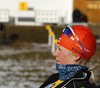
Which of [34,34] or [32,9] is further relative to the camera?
[32,9]

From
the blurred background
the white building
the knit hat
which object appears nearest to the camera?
the knit hat

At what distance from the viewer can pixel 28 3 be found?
2250cm

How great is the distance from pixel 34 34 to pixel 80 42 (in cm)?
1584

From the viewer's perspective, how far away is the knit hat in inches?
97.8

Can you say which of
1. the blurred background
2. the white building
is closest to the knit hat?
the blurred background

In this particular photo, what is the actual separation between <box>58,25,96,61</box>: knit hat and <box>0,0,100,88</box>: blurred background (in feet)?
12.5

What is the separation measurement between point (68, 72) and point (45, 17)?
19165mm

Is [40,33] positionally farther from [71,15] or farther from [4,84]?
[4,84]

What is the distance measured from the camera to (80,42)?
8.16 feet

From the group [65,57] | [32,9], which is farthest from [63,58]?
[32,9]

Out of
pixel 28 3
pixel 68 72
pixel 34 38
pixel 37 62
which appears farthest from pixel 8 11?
pixel 68 72


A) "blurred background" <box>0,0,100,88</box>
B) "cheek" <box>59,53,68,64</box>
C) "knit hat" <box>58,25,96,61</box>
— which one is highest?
"knit hat" <box>58,25,96,61</box>

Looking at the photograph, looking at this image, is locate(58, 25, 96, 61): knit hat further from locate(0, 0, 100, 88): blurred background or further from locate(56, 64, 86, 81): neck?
locate(0, 0, 100, 88): blurred background

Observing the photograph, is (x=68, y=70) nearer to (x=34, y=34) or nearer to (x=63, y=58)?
(x=63, y=58)
